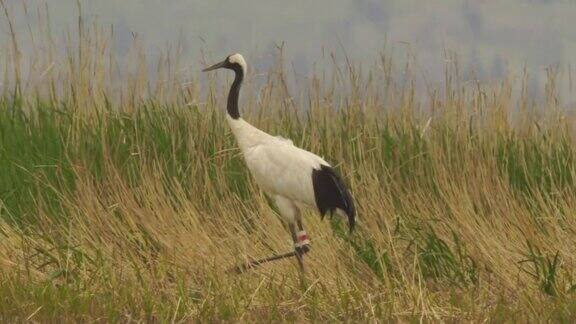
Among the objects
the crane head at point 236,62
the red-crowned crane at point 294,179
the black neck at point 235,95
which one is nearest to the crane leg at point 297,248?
the red-crowned crane at point 294,179

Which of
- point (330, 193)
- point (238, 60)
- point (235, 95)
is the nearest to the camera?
point (330, 193)

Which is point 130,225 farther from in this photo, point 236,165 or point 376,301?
point 376,301

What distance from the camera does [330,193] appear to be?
6.81 metres

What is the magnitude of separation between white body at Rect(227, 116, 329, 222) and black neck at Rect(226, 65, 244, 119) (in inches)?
8.0

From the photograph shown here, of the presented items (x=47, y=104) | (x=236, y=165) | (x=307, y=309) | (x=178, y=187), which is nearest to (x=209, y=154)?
(x=236, y=165)

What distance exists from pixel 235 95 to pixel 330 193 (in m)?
1.19

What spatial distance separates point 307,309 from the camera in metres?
5.61

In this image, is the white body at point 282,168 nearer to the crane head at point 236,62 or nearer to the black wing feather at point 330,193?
the black wing feather at point 330,193

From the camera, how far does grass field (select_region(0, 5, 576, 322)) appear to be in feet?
18.3

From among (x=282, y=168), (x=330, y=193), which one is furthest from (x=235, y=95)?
(x=330, y=193)

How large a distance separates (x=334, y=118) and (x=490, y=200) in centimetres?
158

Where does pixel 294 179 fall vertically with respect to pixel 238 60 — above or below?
below

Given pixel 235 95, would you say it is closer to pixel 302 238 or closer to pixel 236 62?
pixel 236 62

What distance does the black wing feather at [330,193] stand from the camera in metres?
6.66
